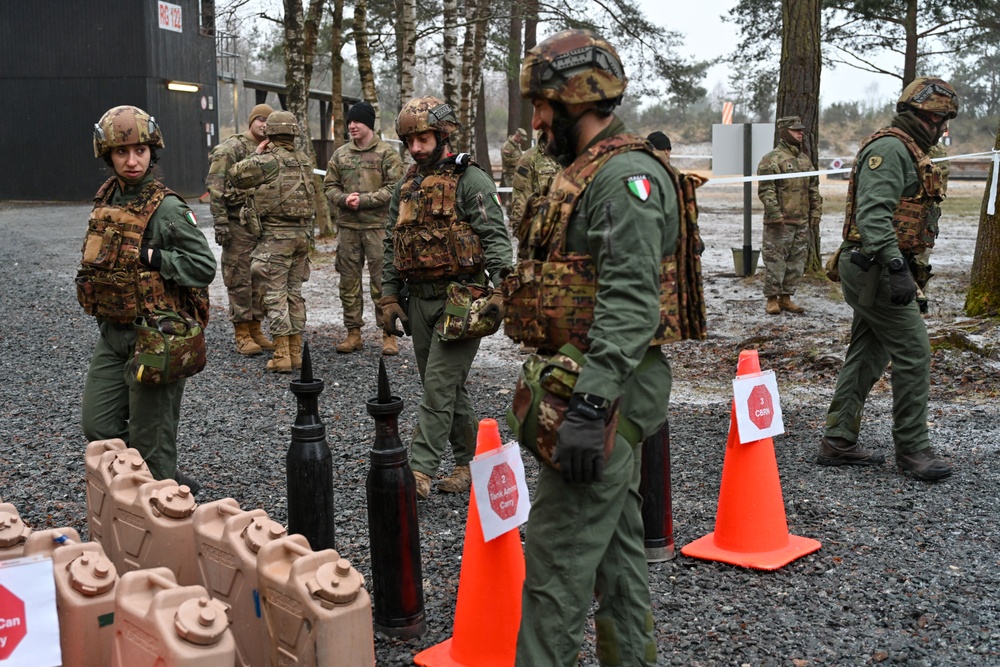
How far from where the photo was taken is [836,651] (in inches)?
163

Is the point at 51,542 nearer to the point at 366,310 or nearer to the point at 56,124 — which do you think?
the point at 366,310

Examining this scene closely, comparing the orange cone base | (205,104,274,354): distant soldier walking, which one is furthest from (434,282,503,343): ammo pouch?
(205,104,274,354): distant soldier walking

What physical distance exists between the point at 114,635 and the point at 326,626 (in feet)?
2.12

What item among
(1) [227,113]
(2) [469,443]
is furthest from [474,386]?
(1) [227,113]

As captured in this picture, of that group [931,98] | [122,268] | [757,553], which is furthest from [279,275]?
[757,553]

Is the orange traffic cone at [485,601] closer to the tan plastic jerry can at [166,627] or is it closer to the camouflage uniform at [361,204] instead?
the tan plastic jerry can at [166,627]

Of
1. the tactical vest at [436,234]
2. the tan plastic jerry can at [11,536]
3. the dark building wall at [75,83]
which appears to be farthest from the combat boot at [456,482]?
the dark building wall at [75,83]

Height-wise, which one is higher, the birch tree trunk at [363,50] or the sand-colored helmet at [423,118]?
the birch tree trunk at [363,50]

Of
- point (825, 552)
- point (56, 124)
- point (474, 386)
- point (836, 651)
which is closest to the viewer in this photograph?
point (836, 651)

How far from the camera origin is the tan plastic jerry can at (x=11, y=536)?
3.54 metres

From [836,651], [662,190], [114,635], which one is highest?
[662,190]

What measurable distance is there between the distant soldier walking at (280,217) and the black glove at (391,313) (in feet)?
11.9

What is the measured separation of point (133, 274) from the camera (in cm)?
517

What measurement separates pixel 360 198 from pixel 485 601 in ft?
21.9
